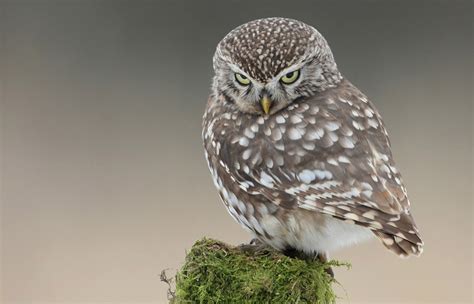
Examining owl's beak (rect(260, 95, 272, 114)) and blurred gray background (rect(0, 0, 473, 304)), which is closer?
owl's beak (rect(260, 95, 272, 114))

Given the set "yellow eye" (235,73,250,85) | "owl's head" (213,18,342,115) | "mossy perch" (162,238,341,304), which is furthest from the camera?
"yellow eye" (235,73,250,85)

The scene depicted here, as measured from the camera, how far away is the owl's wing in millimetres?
3215

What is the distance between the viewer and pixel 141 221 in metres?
5.72

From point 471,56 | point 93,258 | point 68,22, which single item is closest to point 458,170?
point 471,56

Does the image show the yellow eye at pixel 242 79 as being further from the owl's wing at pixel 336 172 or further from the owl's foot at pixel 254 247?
the owl's foot at pixel 254 247

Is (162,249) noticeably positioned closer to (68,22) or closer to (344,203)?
(68,22)

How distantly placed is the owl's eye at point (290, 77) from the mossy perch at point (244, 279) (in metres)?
0.77

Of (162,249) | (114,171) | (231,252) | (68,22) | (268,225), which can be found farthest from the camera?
(68,22)

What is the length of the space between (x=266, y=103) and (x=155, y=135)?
2582mm

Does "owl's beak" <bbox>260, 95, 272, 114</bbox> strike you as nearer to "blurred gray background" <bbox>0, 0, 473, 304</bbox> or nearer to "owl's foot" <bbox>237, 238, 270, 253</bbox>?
"owl's foot" <bbox>237, 238, 270, 253</bbox>

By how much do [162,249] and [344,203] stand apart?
2469mm

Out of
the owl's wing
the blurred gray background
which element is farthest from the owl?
the blurred gray background

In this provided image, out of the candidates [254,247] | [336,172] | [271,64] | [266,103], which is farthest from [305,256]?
[271,64]

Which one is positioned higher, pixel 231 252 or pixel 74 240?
pixel 74 240
